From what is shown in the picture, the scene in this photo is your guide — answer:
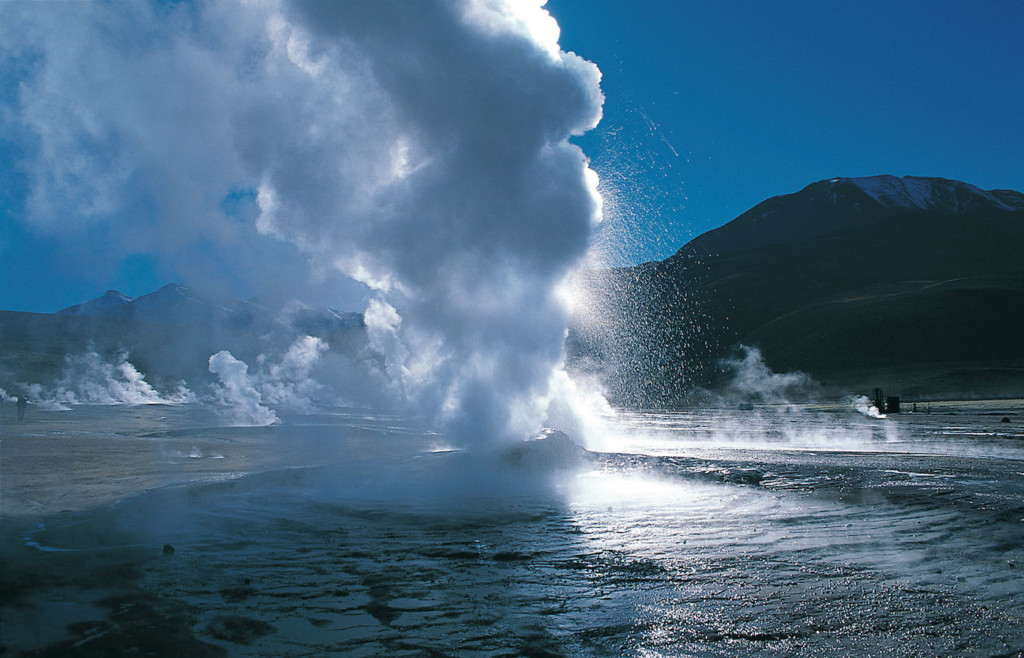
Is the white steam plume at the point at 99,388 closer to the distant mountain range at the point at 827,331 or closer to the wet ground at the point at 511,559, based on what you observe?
the distant mountain range at the point at 827,331

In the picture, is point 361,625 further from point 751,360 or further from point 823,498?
point 751,360

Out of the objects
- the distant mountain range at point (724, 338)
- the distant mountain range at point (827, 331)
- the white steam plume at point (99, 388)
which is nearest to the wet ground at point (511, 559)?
the distant mountain range at point (827, 331)

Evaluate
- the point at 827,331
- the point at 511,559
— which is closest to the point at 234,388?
the point at 511,559

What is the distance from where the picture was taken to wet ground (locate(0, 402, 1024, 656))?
6008 mm

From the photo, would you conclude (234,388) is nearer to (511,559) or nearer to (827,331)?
(511,559)

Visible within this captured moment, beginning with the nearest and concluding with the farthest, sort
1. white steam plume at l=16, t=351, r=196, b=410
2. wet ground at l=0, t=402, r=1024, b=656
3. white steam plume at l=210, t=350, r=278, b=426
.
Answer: wet ground at l=0, t=402, r=1024, b=656, white steam plume at l=210, t=350, r=278, b=426, white steam plume at l=16, t=351, r=196, b=410

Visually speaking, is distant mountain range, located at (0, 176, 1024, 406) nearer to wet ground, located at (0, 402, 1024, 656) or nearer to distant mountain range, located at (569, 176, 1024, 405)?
distant mountain range, located at (569, 176, 1024, 405)

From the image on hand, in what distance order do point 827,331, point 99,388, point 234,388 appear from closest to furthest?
point 234,388 < point 99,388 < point 827,331

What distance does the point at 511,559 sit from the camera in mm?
8945

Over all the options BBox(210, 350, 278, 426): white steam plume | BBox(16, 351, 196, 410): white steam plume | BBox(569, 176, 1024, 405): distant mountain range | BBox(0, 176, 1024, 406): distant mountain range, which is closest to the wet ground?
BBox(210, 350, 278, 426): white steam plume

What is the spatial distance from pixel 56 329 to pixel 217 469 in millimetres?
144231

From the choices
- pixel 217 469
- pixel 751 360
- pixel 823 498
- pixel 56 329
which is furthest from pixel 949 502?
pixel 56 329

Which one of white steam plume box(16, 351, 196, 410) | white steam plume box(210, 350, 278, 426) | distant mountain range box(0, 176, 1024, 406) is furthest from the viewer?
distant mountain range box(0, 176, 1024, 406)

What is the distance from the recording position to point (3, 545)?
919cm
